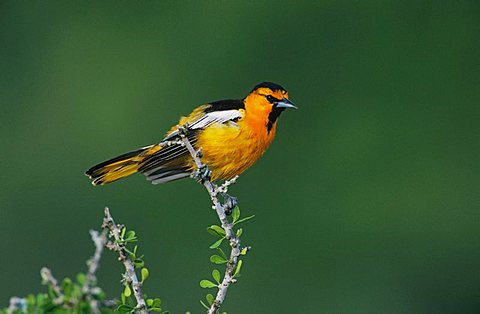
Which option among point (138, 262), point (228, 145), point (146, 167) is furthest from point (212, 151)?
point (138, 262)

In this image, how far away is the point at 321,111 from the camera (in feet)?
45.1

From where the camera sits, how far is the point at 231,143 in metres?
4.87

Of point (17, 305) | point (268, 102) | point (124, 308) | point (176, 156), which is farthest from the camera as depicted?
point (268, 102)

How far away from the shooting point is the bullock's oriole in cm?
485

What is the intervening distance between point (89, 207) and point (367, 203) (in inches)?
140

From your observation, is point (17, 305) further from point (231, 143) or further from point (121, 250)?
point (231, 143)

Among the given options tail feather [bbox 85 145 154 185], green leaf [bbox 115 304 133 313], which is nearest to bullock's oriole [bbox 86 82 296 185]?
tail feather [bbox 85 145 154 185]

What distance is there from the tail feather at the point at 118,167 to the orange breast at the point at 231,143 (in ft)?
0.79

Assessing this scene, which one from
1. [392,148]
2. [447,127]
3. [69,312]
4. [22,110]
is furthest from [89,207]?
[69,312]

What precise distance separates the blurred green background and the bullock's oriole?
587 cm

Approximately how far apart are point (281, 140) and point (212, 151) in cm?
802

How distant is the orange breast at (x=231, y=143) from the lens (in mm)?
4867

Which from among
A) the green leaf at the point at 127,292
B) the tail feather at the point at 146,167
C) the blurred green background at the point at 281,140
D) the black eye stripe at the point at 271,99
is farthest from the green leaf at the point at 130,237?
the blurred green background at the point at 281,140

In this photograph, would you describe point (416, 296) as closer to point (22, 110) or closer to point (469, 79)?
point (469, 79)
